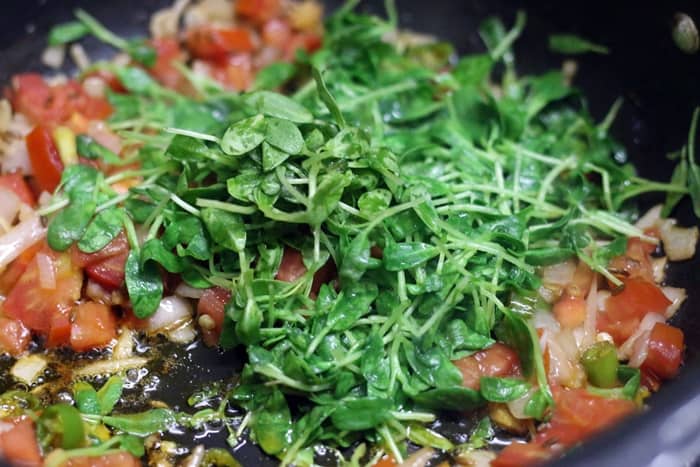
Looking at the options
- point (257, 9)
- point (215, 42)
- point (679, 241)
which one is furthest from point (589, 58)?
point (215, 42)

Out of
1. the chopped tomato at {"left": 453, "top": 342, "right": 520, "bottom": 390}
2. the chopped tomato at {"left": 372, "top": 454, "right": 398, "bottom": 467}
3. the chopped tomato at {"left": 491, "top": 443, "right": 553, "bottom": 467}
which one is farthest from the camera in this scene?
the chopped tomato at {"left": 453, "top": 342, "right": 520, "bottom": 390}

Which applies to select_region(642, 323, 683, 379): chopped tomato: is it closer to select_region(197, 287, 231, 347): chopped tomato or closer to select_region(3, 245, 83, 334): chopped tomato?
select_region(197, 287, 231, 347): chopped tomato

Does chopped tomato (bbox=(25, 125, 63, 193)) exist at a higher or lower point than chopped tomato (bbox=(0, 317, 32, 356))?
higher

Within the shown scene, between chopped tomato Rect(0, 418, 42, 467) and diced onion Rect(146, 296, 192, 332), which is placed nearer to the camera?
chopped tomato Rect(0, 418, 42, 467)

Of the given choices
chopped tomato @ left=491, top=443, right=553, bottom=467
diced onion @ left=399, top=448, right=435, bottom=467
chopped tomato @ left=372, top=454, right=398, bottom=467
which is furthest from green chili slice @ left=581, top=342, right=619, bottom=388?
chopped tomato @ left=372, top=454, right=398, bottom=467

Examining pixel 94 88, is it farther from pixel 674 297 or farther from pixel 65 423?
pixel 674 297

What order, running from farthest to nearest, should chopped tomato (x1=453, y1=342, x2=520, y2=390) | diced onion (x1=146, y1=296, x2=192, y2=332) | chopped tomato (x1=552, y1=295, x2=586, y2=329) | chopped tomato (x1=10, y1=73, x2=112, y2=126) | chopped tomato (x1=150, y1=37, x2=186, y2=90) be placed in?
chopped tomato (x1=150, y1=37, x2=186, y2=90)
chopped tomato (x1=10, y1=73, x2=112, y2=126)
diced onion (x1=146, y1=296, x2=192, y2=332)
chopped tomato (x1=552, y1=295, x2=586, y2=329)
chopped tomato (x1=453, y1=342, x2=520, y2=390)

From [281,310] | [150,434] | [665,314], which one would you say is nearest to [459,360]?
[281,310]

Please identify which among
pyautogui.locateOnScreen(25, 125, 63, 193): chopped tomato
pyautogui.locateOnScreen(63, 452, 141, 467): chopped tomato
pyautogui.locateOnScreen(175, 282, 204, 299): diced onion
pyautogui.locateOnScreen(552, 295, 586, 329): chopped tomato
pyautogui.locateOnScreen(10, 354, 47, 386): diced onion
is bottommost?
pyautogui.locateOnScreen(63, 452, 141, 467): chopped tomato
